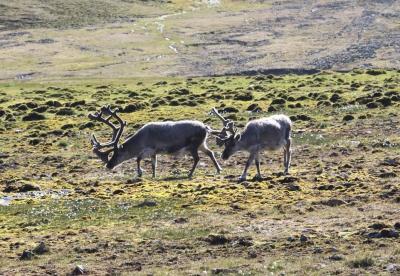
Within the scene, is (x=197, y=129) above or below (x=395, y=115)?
above

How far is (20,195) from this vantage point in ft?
84.9

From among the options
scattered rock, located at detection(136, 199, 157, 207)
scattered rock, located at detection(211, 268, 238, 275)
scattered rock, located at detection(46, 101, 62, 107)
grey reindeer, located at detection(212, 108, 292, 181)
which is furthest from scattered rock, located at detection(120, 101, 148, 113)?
scattered rock, located at detection(211, 268, 238, 275)

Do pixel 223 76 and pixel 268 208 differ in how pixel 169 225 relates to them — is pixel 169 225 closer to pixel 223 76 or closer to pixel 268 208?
pixel 268 208

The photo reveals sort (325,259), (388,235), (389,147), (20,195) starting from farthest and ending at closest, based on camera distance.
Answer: (389,147)
(20,195)
(388,235)
(325,259)

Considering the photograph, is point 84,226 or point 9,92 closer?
point 84,226

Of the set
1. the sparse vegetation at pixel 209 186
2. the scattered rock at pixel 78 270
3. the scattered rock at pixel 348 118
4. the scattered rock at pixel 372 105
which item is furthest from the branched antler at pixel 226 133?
the scattered rock at pixel 372 105

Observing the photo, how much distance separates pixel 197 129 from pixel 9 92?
60.0 m

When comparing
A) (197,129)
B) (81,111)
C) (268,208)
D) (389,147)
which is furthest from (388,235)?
(81,111)

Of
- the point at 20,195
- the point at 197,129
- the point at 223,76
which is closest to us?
the point at 20,195

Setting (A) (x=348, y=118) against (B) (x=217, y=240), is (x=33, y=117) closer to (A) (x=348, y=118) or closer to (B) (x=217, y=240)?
(A) (x=348, y=118)

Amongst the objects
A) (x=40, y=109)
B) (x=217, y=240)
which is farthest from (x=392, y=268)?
(x=40, y=109)

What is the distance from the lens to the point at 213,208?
21688 millimetres

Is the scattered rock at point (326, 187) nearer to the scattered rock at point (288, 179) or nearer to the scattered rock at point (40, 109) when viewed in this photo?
the scattered rock at point (288, 179)

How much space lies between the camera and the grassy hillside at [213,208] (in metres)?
16.5
